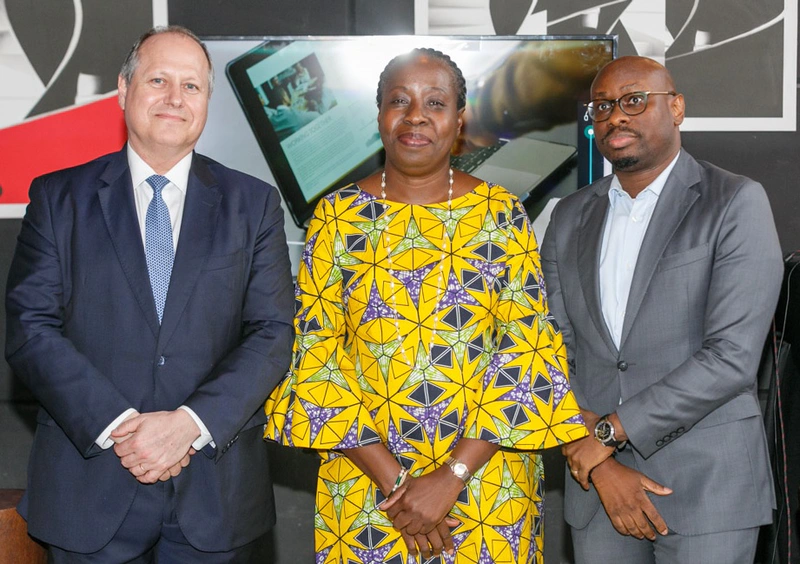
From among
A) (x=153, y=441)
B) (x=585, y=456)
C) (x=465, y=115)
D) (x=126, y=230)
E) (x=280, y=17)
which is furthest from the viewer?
(x=280, y=17)

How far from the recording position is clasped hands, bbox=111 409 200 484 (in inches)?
79.5

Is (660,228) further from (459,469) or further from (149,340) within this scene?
(149,340)

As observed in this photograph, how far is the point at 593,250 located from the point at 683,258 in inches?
10.4

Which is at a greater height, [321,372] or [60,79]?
[60,79]

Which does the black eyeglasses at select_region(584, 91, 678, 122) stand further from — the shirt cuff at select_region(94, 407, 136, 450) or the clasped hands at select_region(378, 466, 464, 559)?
the shirt cuff at select_region(94, 407, 136, 450)

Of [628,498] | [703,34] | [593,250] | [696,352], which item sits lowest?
[628,498]

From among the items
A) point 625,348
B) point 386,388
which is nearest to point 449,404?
point 386,388

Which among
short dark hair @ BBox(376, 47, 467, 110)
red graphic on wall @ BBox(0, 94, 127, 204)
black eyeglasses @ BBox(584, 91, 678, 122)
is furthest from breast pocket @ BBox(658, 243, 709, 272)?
red graphic on wall @ BBox(0, 94, 127, 204)

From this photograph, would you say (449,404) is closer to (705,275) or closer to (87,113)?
(705,275)

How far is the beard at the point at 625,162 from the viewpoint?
247 centimetres

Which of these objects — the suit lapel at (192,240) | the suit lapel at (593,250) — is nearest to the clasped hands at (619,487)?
the suit lapel at (593,250)

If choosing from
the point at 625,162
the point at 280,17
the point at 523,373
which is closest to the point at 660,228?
the point at 625,162

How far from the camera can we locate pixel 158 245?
7.14ft

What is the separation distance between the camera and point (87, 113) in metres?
3.78
